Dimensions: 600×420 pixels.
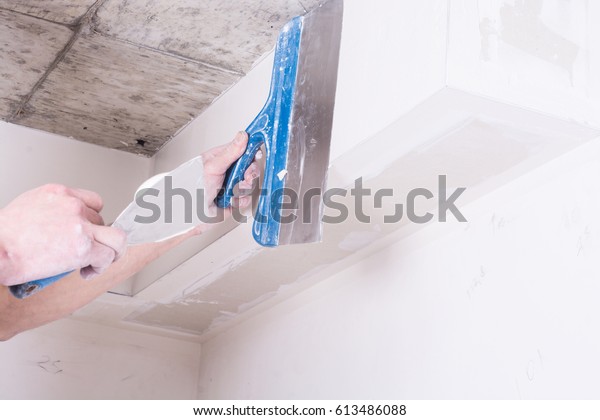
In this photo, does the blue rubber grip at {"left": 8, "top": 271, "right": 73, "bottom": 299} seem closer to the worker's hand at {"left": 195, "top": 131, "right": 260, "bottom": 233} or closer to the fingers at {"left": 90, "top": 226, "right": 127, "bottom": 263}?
the fingers at {"left": 90, "top": 226, "right": 127, "bottom": 263}

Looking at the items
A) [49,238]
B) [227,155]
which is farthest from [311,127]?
[49,238]

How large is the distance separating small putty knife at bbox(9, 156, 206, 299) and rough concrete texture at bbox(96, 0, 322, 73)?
1.32ft

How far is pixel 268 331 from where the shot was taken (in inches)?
98.0

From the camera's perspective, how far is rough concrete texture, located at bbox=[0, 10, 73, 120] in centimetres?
198

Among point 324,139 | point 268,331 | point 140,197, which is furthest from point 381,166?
point 268,331

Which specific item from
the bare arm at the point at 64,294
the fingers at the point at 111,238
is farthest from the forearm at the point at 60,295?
the fingers at the point at 111,238

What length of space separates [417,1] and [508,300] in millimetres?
598

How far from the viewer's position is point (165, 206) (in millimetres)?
1678

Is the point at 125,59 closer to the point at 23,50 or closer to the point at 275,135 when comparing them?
the point at 23,50

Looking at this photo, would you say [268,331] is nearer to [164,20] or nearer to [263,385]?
[263,385]

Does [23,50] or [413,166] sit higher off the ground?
[23,50]

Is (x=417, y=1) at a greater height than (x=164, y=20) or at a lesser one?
lesser

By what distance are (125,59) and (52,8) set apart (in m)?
0.26

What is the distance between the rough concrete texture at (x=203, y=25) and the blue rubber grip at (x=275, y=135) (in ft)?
0.64
